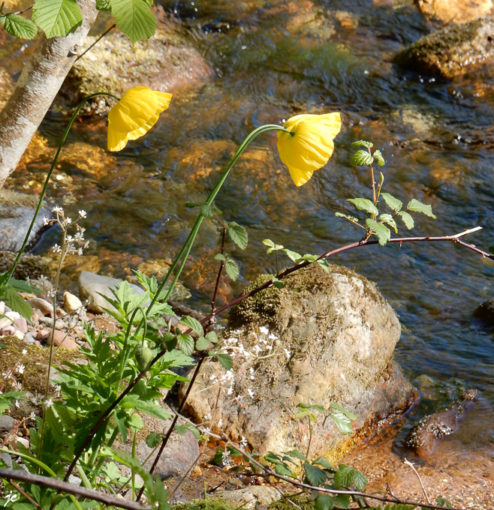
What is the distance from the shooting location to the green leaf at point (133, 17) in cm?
145

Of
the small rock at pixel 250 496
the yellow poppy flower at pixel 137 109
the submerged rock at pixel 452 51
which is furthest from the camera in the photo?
the submerged rock at pixel 452 51

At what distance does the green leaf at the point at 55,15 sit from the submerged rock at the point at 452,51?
932 centimetres

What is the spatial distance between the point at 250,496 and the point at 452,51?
8981 millimetres

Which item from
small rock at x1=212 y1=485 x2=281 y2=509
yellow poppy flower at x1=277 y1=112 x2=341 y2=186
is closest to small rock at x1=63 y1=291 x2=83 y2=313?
small rock at x1=212 y1=485 x2=281 y2=509

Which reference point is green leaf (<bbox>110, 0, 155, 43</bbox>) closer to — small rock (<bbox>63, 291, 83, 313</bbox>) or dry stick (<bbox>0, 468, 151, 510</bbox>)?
dry stick (<bbox>0, 468, 151, 510</bbox>)

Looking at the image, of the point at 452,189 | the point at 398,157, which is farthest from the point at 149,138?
the point at 452,189

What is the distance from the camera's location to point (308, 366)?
3.75m

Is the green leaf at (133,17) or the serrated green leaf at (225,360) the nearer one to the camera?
the green leaf at (133,17)

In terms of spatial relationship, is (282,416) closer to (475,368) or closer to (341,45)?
(475,368)

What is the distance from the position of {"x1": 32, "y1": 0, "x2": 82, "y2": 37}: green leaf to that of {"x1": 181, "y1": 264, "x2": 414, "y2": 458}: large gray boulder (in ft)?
7.32

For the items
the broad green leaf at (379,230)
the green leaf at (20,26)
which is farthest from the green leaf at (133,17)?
the broad green leaf at (379,230)

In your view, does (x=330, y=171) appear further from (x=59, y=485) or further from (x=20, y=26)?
(x=59, y=485)

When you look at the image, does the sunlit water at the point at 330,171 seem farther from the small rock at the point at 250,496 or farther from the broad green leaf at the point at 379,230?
the broad green leaf at the point at 379,230

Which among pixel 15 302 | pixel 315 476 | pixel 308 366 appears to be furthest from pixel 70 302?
pixel 315 476
